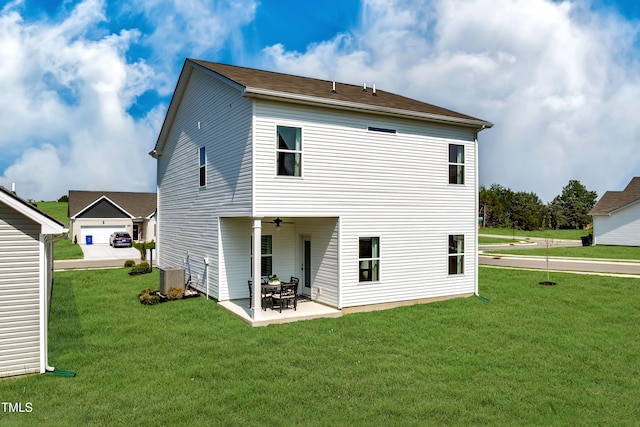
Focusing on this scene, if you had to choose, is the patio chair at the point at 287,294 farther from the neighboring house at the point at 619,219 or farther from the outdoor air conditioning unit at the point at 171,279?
the neighboring house at the point at 619,219

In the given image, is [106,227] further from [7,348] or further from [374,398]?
[374,398]

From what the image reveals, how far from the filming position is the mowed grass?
6.32 meters

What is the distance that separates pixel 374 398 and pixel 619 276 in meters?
Answer: 18.7

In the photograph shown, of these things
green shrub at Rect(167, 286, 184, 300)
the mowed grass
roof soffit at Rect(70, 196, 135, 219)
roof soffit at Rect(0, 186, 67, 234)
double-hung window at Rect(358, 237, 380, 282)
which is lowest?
the mowed grass

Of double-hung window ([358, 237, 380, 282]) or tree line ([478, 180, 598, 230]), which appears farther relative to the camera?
tree line ([478, 180, 598, 230])

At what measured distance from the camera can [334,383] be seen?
7.44 meters

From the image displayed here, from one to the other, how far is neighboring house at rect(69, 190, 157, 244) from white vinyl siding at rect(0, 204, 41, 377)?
38.4m

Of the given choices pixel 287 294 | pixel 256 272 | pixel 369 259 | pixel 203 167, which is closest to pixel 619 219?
pixel 369 259

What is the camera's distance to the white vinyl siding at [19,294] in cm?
756

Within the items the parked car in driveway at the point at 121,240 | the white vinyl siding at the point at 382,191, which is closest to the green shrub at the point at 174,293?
the white vinyl siding at the point at 382,191

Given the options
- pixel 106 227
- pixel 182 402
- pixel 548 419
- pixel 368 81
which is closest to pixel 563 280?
pixel 368 81

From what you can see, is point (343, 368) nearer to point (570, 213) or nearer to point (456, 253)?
point (456, 253)

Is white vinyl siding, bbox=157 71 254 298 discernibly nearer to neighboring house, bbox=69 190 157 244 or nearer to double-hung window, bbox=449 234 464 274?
double-hung window, bbox=449 234 464 274

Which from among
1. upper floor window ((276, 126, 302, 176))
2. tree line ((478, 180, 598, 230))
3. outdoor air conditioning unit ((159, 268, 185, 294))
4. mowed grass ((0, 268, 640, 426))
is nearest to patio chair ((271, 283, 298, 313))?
mowed grass ((0, 268, 640, 426))
